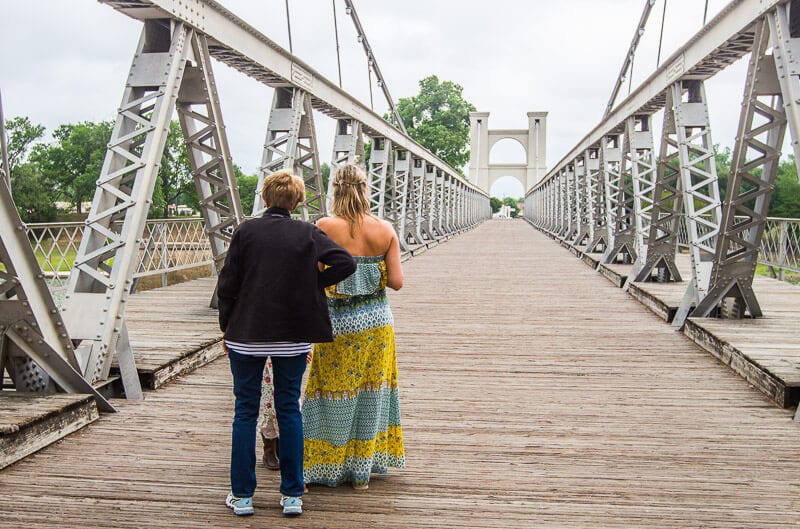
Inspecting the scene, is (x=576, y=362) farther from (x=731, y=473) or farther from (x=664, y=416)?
(x=731, y=473)

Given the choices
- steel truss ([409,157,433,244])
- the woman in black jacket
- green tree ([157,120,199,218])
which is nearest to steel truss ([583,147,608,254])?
steel truss ([409,157,433,244])

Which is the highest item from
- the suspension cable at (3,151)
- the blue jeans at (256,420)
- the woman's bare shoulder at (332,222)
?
the suspension cable at (3,151)

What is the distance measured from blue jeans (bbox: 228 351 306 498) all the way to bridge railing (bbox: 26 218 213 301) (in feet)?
17.0

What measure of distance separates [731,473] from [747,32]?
4.13 meters

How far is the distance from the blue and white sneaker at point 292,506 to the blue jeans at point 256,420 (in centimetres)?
2

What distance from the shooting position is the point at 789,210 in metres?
42.9

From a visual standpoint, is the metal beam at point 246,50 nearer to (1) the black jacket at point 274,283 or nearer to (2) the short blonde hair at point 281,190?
(2) the short blonde hair at point 281,190

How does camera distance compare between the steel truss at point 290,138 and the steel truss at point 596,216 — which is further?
the steel truss at point 596,216

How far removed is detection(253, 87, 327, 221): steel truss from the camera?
797 cm

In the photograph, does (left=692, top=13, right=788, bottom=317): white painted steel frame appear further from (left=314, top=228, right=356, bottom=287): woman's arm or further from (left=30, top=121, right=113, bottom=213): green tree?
(left=30, top=121, right=113, bottom=213): green tree

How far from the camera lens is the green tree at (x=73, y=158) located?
2550 centimetres

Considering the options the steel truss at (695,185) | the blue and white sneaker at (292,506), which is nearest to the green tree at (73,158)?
the steel truss at (695,185)

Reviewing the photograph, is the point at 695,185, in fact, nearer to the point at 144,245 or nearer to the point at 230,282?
the point at 230,282

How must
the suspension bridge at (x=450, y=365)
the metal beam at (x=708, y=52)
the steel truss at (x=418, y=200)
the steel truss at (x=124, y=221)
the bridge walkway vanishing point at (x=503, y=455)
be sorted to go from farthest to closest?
the steel truss at (x=418, y=200) → the metal beam at (x=708, y=52) → the steel truss at (x=124, y=221) → the suspension bridge at (x=450, y=365) → the bridge walkway vanishing point at (x=503, y=455)
